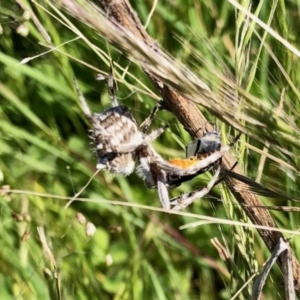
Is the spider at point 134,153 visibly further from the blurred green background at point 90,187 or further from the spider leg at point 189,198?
the blurred green background at point 90,187

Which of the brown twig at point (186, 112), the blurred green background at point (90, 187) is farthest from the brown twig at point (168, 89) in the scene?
the blurred green background at point (90, 187)

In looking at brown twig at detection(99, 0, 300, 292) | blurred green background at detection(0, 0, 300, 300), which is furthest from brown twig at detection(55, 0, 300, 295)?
blurred green background at detection(0, 0, 300, 300)

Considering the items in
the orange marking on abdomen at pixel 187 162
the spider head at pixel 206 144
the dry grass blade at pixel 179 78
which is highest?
the dry grass blade at pixel 179 78

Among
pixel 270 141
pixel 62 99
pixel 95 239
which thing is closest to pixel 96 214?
pixel 95 239

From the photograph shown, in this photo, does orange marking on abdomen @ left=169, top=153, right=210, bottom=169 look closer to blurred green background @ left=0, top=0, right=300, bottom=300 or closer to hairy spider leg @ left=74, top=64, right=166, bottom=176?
hairy spider leg @ left=74, top=64, right=166, bottom=176

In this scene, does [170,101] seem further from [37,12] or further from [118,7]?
[37,12]
